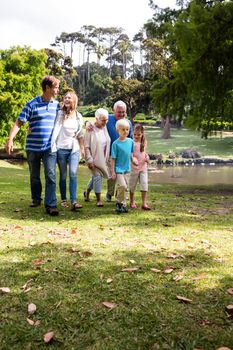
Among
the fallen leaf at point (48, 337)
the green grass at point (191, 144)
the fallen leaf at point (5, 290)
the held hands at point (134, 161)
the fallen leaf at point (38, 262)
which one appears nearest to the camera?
the fallen leaf at point (48, 337)

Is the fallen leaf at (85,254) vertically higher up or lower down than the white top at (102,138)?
lower down

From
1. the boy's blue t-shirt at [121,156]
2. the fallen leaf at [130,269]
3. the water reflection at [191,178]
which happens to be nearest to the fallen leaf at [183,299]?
the fallen leaf at [130,269]

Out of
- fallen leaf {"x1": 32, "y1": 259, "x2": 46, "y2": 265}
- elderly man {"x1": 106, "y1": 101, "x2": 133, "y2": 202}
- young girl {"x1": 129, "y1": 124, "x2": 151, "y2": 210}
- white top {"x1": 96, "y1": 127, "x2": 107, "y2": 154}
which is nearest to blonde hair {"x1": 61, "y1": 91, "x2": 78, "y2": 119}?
white top {"x1": 96, "y1": 127, "x2": 107, "y2": 154}

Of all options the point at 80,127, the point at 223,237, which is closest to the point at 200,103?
the point at 80,127

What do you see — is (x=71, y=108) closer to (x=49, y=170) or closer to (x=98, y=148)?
(x=98, y=148)

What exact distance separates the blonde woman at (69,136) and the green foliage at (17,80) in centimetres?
2617

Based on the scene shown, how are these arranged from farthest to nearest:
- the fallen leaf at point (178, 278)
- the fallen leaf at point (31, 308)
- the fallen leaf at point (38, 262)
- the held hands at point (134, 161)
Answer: the held hands at point (134, 161) < the fallen leaf at point (38, 262) < the fallen leaf at point (178, 278) < the fallen leaf at point (31, 308)

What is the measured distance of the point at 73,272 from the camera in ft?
11.6

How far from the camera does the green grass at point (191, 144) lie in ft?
142

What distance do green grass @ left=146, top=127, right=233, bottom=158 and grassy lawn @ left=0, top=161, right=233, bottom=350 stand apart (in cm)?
3732

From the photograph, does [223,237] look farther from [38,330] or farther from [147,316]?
[38,330]

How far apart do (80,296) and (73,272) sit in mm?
480

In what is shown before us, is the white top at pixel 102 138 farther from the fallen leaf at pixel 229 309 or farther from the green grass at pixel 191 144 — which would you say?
the green grass at pixel 191 144

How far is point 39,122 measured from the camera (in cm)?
603
